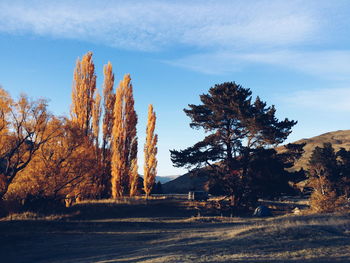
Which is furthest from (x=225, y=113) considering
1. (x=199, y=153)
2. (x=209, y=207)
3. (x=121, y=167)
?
(x=121, y=167)

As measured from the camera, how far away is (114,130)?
3872cm

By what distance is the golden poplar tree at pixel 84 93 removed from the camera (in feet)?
122

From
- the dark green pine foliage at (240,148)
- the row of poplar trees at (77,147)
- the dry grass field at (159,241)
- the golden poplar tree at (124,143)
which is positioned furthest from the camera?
the golden poplar tree at (124,143)

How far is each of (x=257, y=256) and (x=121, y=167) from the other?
2745cm

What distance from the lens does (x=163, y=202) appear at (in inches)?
1330

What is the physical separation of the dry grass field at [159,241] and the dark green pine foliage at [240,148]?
807 centimetres

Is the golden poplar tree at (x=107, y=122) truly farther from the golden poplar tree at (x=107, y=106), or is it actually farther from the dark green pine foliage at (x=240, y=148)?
the dark green pine foliage at (x=240, y=148)

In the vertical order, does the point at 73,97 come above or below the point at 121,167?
above

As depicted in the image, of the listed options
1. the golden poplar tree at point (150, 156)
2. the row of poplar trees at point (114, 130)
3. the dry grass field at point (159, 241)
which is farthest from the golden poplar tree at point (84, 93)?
the dry grass field at point (159, 241)

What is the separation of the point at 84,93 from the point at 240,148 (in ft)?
64.0

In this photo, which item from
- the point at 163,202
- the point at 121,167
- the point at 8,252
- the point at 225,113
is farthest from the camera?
the point at 121,167

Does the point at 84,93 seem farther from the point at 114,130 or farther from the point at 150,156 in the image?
the point at 150,156

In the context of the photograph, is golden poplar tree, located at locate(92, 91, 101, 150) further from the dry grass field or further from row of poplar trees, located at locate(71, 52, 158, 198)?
the dry grass field

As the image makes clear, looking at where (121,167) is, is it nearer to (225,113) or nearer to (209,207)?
(209,207)
